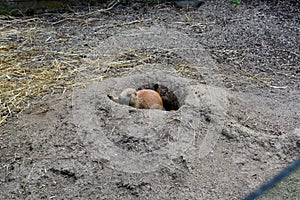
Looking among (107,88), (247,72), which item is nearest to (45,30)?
(107,88)

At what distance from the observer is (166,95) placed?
9.53ft

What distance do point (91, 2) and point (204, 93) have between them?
7.89ft

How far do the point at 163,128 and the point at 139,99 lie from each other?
0.35 meters

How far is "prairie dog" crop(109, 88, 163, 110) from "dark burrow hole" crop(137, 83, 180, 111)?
137mm

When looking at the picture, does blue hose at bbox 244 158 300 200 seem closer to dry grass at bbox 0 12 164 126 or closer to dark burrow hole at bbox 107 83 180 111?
dark burrow hole at bbox 107 83 180 111

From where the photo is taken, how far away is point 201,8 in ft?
15.4

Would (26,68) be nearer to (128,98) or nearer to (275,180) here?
(128,98)

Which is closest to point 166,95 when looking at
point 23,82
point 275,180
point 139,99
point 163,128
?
point 139,99

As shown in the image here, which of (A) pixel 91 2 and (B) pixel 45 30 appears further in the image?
(A) pixel 91 2

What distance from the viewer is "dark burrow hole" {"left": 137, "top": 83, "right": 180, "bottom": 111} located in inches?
113

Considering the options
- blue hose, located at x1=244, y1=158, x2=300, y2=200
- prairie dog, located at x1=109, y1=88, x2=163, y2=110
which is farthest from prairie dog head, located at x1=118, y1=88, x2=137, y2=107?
blue hose, located at x1=244, y1=158, x2=300, y2=200

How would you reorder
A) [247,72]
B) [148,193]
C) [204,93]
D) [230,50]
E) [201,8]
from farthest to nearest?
[201,8]
[230,50]
[247,72]
[204,93]
[148,193]

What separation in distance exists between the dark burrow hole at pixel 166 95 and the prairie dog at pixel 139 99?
5.4 inches

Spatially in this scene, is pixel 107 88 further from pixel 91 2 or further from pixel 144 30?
pixel 91 2
